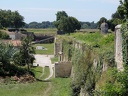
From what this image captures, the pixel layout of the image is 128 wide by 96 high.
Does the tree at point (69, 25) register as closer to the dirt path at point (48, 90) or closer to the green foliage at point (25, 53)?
the green foliage at point (25, 53)

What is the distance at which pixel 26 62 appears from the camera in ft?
125

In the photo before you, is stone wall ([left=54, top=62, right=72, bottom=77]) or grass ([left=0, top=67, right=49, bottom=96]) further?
stone wall ([left=54, top=62, right=72, bottom=77])

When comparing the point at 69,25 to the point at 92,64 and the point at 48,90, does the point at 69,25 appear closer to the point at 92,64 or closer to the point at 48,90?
the point at 48,90

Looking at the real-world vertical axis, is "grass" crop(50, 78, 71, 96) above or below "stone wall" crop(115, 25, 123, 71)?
below

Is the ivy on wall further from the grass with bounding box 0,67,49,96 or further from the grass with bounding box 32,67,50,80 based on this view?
the grass with bounding box 32,67,50,80

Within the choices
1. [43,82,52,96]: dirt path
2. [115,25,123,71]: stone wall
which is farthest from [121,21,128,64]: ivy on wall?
[43,82,52,96]: dirt path

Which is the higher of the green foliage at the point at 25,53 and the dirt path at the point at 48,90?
the green foliage at the point at 25,53

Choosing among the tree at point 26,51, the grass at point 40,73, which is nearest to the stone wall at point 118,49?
the grass at point 40,73

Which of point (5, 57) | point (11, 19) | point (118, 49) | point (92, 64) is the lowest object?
point (5, 57)

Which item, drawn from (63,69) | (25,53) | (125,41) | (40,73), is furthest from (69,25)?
(125,41)

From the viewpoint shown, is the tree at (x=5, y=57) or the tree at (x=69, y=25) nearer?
the tree at (x=5, y=57)

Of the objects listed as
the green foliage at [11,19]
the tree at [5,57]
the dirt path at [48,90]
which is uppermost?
the green foliage at [11,19]

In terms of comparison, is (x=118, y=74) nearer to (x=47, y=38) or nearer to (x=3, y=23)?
(x=47, y=38)

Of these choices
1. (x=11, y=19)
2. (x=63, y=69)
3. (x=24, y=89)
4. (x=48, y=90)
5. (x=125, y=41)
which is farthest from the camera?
(x=11, y=19)
